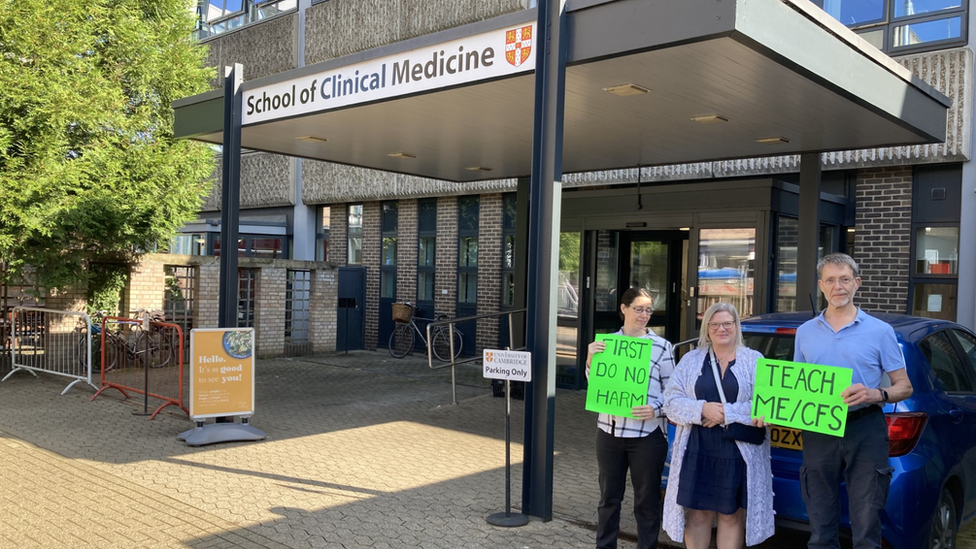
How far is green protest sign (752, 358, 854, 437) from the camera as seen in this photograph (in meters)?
3.87

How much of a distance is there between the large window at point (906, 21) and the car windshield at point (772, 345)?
7.24 metres

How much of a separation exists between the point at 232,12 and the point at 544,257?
1867 centimetres

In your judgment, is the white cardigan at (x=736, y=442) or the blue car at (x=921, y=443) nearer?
the white cardigan at (x=736, y=442)

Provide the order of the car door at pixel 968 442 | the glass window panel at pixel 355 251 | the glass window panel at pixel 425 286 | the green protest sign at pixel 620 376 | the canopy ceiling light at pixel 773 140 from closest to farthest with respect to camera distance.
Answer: the green protest sign at pixel 620 376, the car door at pixel 968 442, the canopy ceiling light at pixel 773 140, the glass window panel at pixel 425 286, the glass window panel at pixel 355 251

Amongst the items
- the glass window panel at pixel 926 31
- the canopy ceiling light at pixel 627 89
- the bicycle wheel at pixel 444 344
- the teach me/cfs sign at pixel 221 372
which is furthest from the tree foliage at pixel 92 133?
the glass window panel at pixel 926 31

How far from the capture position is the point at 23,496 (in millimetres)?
6266

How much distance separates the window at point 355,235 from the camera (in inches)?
741

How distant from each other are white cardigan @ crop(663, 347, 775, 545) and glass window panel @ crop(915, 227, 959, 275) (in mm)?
7652

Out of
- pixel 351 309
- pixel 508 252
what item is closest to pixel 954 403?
pixel 508 252

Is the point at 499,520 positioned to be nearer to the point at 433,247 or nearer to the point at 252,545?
the point at 252,545

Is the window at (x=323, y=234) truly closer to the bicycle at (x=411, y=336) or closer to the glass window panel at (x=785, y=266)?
the bicycle at (x=411, y=336)

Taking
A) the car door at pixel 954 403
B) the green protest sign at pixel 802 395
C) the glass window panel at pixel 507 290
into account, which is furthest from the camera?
the glass window panel at pixel 507 290

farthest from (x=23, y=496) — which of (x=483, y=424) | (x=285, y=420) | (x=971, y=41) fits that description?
(x=971, y=41)

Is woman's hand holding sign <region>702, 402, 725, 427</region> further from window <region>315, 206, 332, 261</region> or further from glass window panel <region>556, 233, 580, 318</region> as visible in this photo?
window <region>315, 206, 332, 261</region>
